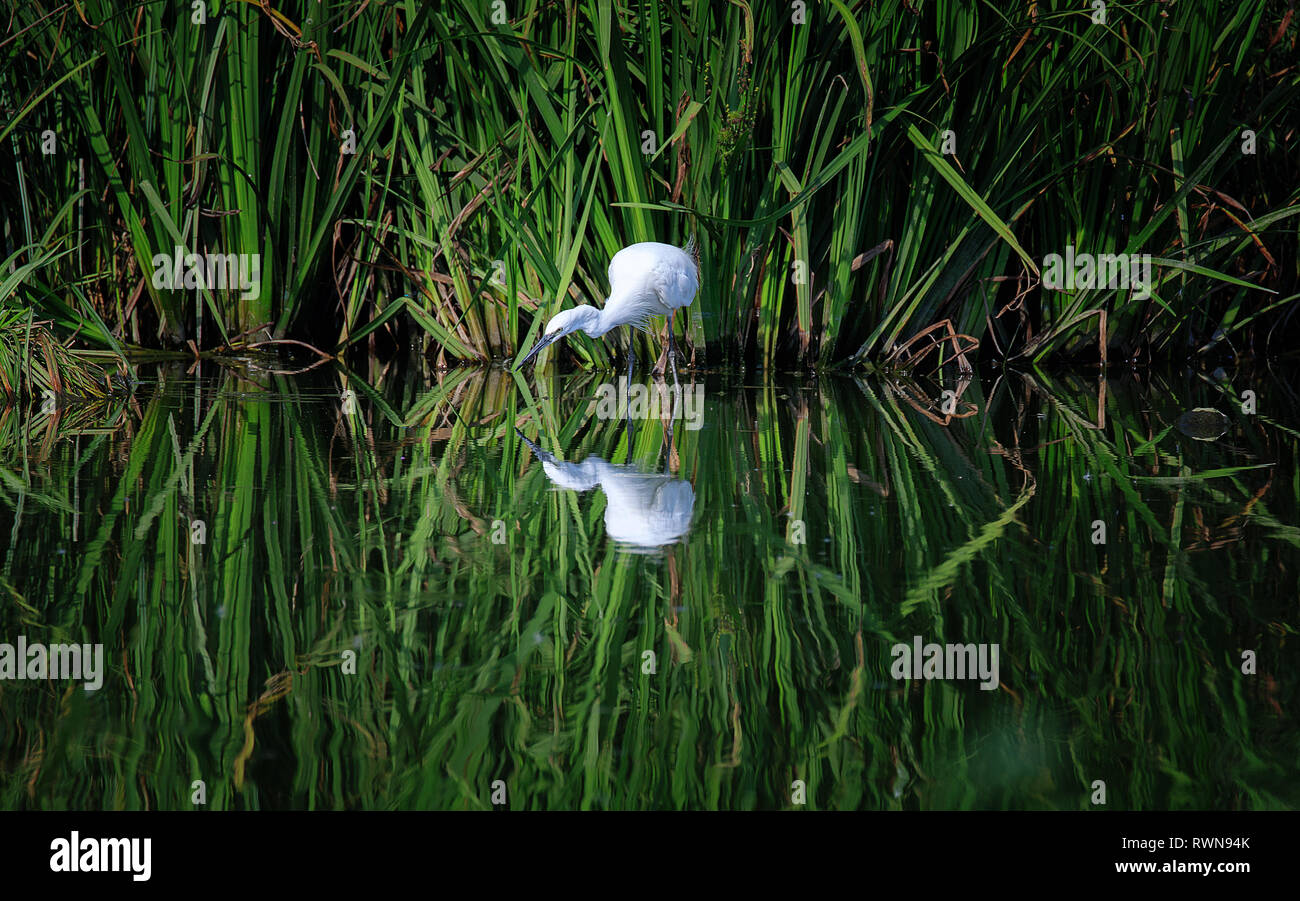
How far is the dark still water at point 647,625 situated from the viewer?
50.4 inches

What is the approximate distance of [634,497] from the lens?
8.29 ft

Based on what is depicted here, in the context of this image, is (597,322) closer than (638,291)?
No

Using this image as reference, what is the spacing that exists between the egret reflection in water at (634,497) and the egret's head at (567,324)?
136 centimetres

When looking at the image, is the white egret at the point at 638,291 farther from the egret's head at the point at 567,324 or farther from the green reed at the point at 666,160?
the green reed at the point at 666,160

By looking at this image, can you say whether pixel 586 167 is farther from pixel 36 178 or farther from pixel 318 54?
pixel 36 178

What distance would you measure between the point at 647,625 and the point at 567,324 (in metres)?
2.92

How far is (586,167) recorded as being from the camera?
4.54 meters

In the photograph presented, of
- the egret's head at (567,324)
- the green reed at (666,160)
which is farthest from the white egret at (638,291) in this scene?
the green reed at (666,160)

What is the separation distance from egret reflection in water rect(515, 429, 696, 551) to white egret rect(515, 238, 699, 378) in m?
1.46

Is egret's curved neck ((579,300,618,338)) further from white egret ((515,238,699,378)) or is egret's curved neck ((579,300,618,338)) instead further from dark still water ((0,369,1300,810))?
dark still water ((0,369,1300,810))

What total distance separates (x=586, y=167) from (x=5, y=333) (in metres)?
1.95

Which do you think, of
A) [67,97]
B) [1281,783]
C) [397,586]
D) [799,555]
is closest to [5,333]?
[67,97]

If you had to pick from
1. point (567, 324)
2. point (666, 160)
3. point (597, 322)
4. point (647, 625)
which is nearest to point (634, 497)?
point (647, 625)

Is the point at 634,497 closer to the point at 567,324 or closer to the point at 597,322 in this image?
the point at 567,324
